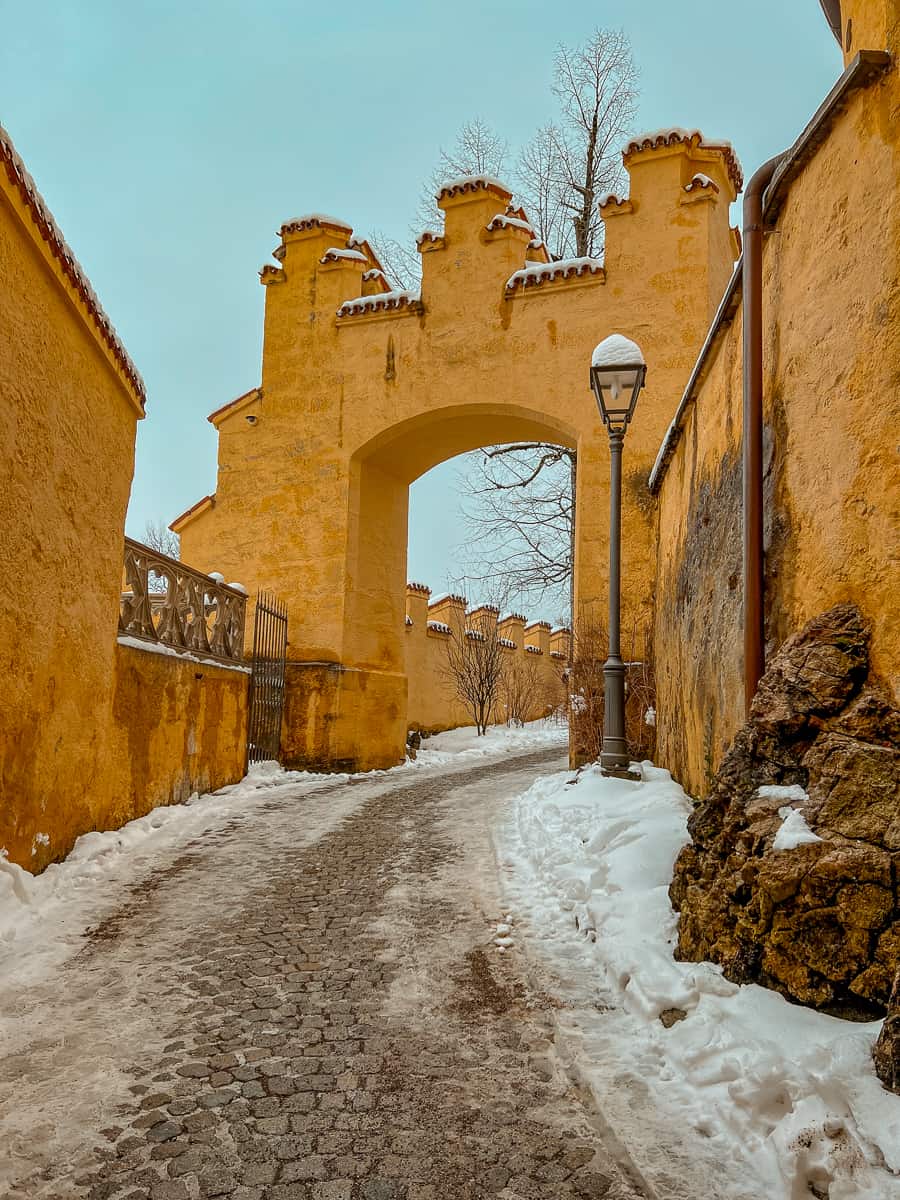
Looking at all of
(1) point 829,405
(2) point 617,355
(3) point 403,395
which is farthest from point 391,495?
(1) point 829,405

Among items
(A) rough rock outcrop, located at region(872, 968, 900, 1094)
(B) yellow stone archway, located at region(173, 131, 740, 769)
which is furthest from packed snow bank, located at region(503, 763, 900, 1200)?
(B) yellow stone archway, located at region(173, 131, 740, 769)

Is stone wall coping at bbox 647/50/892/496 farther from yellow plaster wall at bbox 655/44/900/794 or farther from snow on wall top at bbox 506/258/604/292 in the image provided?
snow on wall top at bbox 506/258/604/292

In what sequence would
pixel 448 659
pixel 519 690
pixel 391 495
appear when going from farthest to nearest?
pixel 519 690
pixel 448 659
pixel 391 495

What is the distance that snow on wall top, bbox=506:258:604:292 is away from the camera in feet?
Result: 41.8

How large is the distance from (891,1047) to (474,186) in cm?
1395

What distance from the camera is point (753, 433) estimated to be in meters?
4.21

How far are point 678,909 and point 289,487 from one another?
11661 millimetres

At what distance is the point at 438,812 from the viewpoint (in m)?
8.16

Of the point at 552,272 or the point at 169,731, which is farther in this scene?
the point at 552,272

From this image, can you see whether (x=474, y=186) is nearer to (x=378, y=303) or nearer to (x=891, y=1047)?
(x=378, y=303)

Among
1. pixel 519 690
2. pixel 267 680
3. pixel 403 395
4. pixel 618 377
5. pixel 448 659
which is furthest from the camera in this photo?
pixel 519 690

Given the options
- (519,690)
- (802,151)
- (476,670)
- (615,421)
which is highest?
(615,421)

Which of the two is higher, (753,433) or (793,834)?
(753,433)

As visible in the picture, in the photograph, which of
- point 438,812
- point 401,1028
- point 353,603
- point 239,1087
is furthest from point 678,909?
point 353,603
